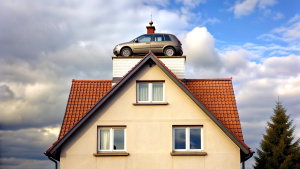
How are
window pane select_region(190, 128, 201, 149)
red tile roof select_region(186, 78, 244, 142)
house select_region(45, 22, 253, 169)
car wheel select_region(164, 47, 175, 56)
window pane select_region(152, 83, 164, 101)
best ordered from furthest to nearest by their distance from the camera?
car wheel select_region(164, 47, 175, 56) < window pane select_region(152, 83, 164, 101) < red tile roof select_region(186, 78, 244, 142) < window pane select_region(190, 128, 201, 149) < house select_region(45, 22, 253, 169)

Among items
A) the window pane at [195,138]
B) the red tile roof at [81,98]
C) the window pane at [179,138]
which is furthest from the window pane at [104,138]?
the window pane at [195,138]

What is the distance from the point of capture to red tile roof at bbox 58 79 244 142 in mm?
21980

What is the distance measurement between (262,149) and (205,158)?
52.4 feet

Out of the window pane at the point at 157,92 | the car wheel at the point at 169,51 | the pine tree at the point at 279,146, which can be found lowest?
the pine tree at the point at 279,146

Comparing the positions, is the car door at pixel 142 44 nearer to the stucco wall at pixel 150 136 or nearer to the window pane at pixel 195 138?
the stucco wall at pixel 150 136

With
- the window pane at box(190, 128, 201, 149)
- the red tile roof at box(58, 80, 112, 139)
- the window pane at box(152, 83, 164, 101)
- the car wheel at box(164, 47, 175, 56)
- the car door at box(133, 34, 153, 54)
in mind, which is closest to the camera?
the window pane at box(190, 128, 201, 149)

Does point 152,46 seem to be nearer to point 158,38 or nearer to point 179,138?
point 158,38

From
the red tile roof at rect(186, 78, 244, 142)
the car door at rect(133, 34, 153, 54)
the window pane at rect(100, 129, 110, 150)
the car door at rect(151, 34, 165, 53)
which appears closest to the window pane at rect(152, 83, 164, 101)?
the red tile roof at rect(186, 78, 244, 142)

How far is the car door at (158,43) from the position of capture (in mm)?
25938

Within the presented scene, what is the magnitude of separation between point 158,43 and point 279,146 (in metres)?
15.2

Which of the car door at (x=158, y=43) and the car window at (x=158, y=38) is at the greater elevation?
the car window at (x=158, y=38)

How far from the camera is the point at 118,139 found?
2148 cm

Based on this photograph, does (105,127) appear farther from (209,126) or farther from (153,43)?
(153,43)

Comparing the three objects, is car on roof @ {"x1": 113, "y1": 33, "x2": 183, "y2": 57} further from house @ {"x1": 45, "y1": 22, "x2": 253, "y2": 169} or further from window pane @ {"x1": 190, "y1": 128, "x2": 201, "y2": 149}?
window pane @ {"x1": 190, "y1": 128, "x2": 201, "y2": 149}
